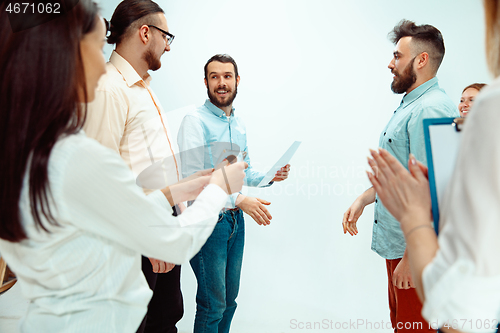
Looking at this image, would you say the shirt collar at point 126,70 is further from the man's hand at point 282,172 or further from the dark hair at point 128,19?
the man's hand at point 282,172

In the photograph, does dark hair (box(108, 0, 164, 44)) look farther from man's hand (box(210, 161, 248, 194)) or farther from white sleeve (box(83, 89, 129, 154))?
man's hand (box(210, 161, 248, 194))

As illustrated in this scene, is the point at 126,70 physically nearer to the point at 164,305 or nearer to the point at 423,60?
the point at 164,305

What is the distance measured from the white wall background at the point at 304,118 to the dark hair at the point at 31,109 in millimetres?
1816

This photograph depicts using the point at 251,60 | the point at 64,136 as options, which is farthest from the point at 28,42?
the point at 251,60

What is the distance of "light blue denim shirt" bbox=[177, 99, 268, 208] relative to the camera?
1.85m

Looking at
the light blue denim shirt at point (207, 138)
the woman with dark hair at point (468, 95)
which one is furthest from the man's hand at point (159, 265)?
the woman with dark hair at point (468, 95)

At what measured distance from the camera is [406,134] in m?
1.58

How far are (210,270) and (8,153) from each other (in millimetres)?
1269

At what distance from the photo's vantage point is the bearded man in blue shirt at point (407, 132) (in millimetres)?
1506

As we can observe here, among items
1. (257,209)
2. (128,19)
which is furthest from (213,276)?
(128,19)

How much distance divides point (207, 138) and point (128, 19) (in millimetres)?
713

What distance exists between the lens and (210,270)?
176 cm

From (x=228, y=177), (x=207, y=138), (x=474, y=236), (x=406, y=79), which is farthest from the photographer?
(x=207, y=138)

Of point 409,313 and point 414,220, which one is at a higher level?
point 414,220
